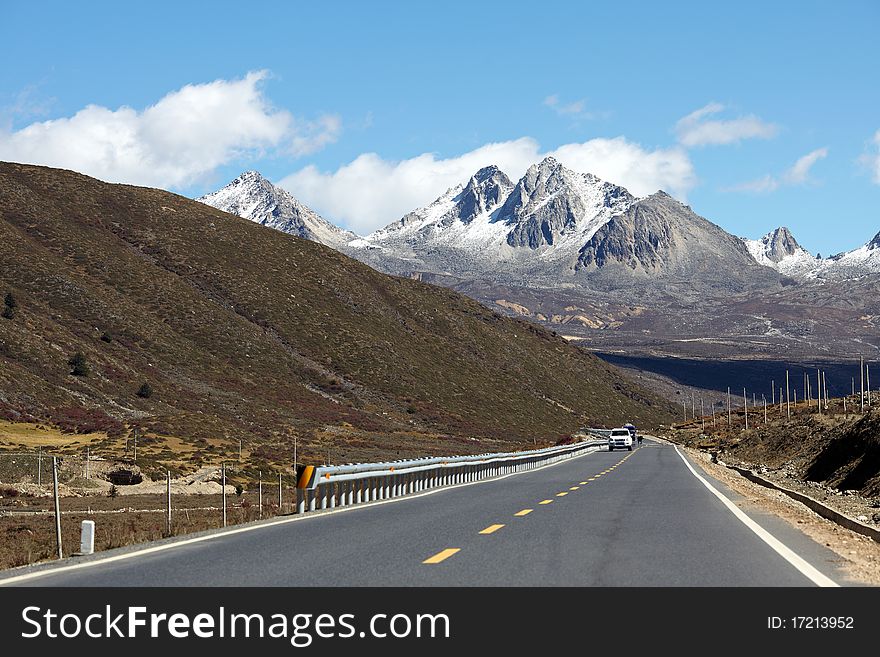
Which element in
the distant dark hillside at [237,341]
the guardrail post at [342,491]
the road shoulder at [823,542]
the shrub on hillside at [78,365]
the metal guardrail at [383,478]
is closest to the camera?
the road shoulder at [823,542]

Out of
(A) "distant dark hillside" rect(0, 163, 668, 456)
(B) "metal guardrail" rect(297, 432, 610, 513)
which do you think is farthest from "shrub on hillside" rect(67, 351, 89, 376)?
(B) "metal guardrail" rect(297, 432, 610, 513)

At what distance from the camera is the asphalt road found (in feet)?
35.0

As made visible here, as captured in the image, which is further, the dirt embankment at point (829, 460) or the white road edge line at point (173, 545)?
the dirt embankment at point (829, 460)

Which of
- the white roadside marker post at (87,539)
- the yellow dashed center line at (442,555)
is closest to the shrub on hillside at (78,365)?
the white roadside marker post at (87,539)

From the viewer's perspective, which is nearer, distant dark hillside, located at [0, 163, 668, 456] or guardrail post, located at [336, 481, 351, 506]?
guardrail post, located at [336, 481, 351, 506]

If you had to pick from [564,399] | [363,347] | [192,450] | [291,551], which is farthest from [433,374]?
[291,551]

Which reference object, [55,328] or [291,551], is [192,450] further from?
[291,551]

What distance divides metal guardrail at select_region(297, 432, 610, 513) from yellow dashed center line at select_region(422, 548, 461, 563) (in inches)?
339

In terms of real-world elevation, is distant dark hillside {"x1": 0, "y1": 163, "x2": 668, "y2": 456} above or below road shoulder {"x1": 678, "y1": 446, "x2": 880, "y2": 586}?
above

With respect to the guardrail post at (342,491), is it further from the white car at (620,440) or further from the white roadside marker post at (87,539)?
the white car at (620,440)

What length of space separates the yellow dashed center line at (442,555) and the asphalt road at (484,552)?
0.07 ft

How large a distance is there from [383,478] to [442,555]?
47.9 ft

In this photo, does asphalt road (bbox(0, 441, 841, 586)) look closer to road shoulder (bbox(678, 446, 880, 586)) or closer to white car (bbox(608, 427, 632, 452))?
road shoulder (bbox(678, 446, 880, 586))

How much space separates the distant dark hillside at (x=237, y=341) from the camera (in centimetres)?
8144
